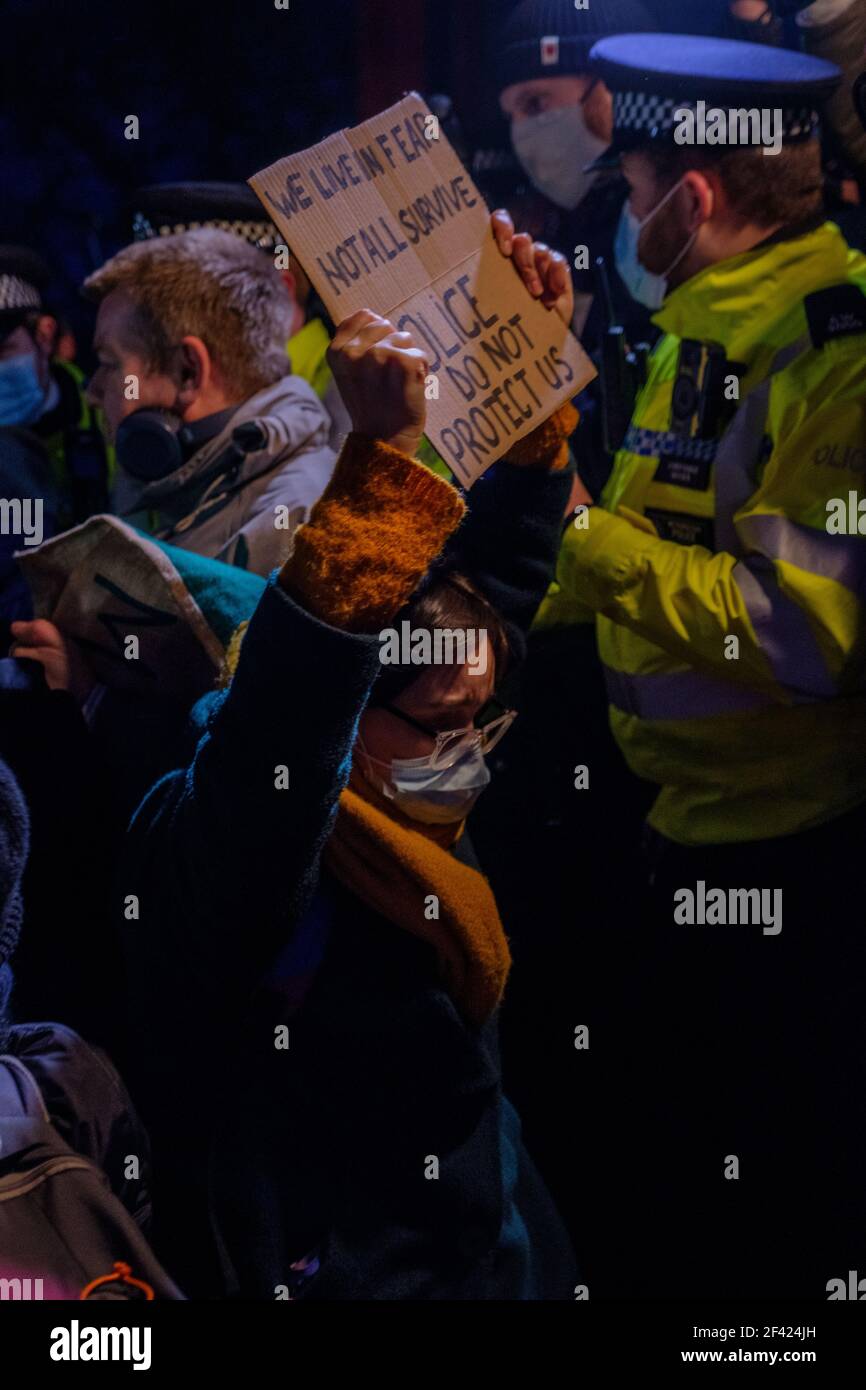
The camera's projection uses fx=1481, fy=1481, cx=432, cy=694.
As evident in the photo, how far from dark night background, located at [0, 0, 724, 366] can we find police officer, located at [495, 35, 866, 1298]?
1367mm

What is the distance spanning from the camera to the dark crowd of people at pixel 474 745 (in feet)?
4.19

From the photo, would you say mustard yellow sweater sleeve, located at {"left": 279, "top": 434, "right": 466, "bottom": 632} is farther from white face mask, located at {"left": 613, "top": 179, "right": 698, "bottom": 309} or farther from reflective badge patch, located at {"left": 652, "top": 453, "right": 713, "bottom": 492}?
white face mask, located at {"left": 613, "top": 179, "right": 698, "bottom": 309}

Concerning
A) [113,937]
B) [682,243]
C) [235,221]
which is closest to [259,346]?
[682,243]

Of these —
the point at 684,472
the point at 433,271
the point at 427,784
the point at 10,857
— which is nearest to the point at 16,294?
the point at 684,472

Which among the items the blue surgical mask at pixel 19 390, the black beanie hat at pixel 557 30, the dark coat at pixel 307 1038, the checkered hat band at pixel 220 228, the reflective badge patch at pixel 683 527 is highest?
the black beanie hat at pixel 557 30

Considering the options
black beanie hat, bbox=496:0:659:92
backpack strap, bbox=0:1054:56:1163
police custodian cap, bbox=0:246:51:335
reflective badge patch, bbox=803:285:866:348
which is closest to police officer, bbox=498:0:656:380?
black beanie hat, bbox=496:0:659:92

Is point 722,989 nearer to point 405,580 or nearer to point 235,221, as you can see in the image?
point 405,580

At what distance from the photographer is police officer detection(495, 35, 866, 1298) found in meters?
2.28

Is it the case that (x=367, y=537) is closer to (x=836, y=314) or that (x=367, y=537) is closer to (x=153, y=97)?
(x=836, y=314)

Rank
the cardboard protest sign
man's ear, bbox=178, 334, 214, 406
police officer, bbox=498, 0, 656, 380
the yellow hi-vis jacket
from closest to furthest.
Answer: the cardboard protest sign < the yellow hi-vis jacket < man's ear, bbox=178, 334, 214, 406 < police officer, bbox=498, 0, 656, 380

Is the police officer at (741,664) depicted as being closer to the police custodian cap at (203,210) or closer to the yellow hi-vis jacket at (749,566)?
the yellow hi-vis jacket at (749,566)

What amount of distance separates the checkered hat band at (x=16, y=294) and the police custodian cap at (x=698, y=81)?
1585 mm

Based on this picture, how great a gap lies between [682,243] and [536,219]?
3.30 feet

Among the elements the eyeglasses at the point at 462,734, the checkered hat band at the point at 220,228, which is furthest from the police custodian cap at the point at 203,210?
the eyeglasses at the point at 462,734
